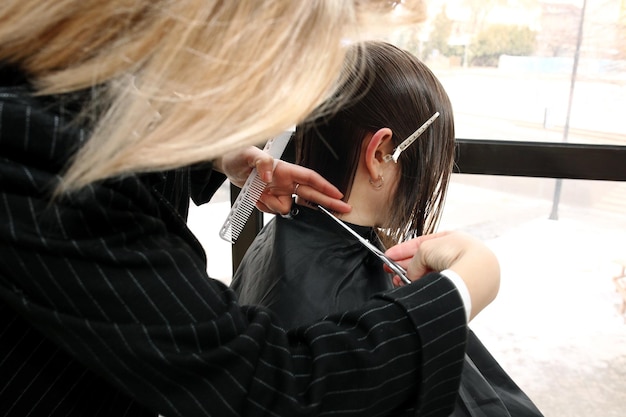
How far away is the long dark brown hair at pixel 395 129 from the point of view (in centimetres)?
108

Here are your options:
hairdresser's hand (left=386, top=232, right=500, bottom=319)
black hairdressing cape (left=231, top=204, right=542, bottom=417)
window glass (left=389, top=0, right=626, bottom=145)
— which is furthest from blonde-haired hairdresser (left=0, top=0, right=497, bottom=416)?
window glass (left=389, top=0, right=626, bottom=145)

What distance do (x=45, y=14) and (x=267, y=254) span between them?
0.75 m

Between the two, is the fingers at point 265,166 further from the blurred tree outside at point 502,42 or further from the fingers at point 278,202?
the blurred tree outside at point 502,42

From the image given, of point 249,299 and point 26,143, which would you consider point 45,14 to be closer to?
point 26,143

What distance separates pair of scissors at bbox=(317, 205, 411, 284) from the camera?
93cm

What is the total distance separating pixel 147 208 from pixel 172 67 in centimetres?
15

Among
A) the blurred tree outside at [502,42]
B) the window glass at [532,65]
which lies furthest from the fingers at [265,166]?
the blurred tree outside at [502,42]

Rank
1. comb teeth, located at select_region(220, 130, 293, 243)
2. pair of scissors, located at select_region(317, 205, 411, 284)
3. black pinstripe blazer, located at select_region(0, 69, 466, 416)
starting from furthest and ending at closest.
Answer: comb teeth, located at select_region(220, 130, 293, 243) < pair of scissors, located at select_region(317, 205, 411, 284) < black pinstripe blazer, located at select_region(0, 69, 466, 416)

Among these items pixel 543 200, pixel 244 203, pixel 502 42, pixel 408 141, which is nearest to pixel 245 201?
pixel 244 203

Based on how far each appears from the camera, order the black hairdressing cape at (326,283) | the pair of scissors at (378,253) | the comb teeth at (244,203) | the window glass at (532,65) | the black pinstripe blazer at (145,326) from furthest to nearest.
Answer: the window glass at (532,65) < the comb teeth at (244,203) < the black hairdressing cape at (326,283) < the pair of scissors at (378,253) < the black pinstripe blazer at (145,326)

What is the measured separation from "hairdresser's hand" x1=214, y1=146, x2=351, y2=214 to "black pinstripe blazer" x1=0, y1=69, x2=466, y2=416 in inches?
17.5

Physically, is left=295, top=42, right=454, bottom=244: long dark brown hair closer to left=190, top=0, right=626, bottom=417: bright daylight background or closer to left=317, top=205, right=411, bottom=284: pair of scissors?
left=317, top=205, right=411, bottom=284: pair of scissors

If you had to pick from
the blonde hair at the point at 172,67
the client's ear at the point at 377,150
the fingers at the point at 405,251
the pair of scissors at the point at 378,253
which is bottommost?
the pair of scissors at the point at 378,253

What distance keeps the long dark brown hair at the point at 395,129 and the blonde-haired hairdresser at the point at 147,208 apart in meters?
0.42
